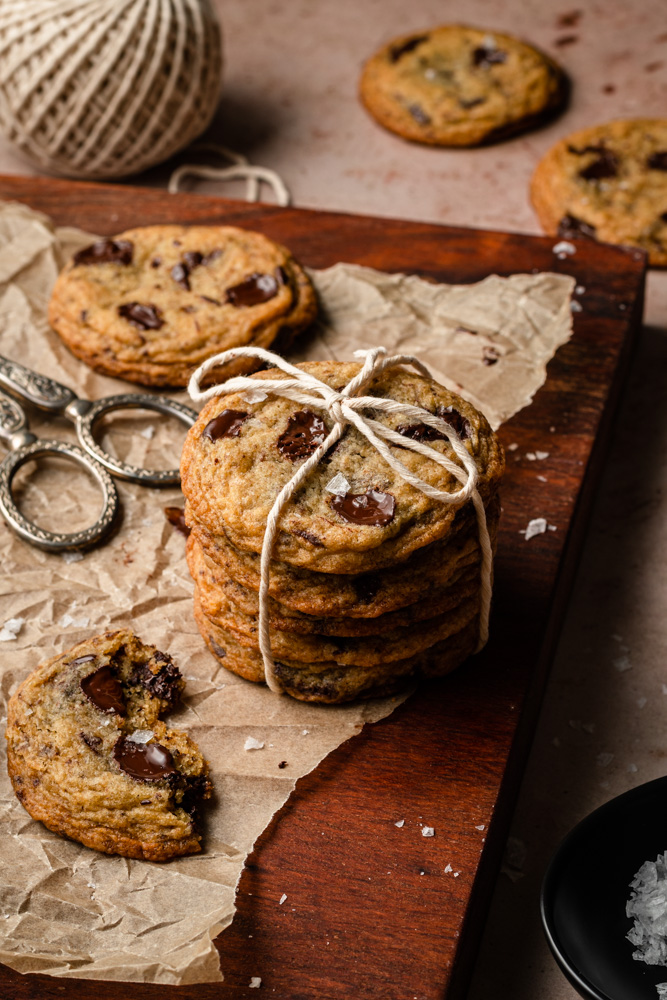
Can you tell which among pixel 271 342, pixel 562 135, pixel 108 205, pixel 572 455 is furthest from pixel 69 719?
pixel 562 135

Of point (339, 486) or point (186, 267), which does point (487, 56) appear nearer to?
point (186, 267)

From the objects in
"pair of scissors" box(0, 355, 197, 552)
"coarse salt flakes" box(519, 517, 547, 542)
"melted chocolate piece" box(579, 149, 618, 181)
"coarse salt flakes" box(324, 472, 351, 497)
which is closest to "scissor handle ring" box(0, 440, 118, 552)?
"pair of scissors" box(0, 355, 197, 552)

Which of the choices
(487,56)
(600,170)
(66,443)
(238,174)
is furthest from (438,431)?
(487,56)

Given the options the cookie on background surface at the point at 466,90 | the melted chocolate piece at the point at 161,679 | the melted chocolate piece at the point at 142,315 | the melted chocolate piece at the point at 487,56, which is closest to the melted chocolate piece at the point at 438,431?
the melted chocolate piece at the point at 161,679

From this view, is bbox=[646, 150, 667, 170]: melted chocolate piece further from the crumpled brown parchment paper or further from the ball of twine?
the ball of twine

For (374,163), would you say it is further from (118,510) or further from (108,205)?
(118,510)
